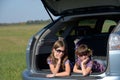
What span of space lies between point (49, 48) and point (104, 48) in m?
0.82

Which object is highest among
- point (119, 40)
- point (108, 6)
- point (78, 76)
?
point (108, 6)

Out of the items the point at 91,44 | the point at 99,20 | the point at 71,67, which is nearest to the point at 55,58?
the point at 71,67

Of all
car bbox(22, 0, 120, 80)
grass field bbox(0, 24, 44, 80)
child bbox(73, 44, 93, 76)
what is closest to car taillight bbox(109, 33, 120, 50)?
car bbox(22, 0, 120, 80)

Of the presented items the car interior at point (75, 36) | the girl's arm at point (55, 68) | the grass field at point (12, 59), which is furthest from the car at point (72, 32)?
the grass field at point (12, 59)

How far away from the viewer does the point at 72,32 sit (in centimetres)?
713

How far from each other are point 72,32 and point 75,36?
12 centimetres

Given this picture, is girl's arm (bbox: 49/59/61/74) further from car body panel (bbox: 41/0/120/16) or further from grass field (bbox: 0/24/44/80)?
grass field (bbox: 0/24/44/80)

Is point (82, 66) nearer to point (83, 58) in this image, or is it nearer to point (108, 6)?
point (83, 58)

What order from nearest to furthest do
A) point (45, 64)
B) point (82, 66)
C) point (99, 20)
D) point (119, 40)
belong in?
point (119, 40)
point (82, 66)
point (45, 64)
point (99, 20)

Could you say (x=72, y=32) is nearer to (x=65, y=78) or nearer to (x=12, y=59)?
(x=65, y=78)

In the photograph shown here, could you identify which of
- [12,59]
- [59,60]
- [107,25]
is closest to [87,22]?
[107,25]

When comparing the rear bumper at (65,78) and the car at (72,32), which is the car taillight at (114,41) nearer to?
the car at (72,32)

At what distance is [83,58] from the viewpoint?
6020mm

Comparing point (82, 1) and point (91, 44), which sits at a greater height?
point (82, 1)
